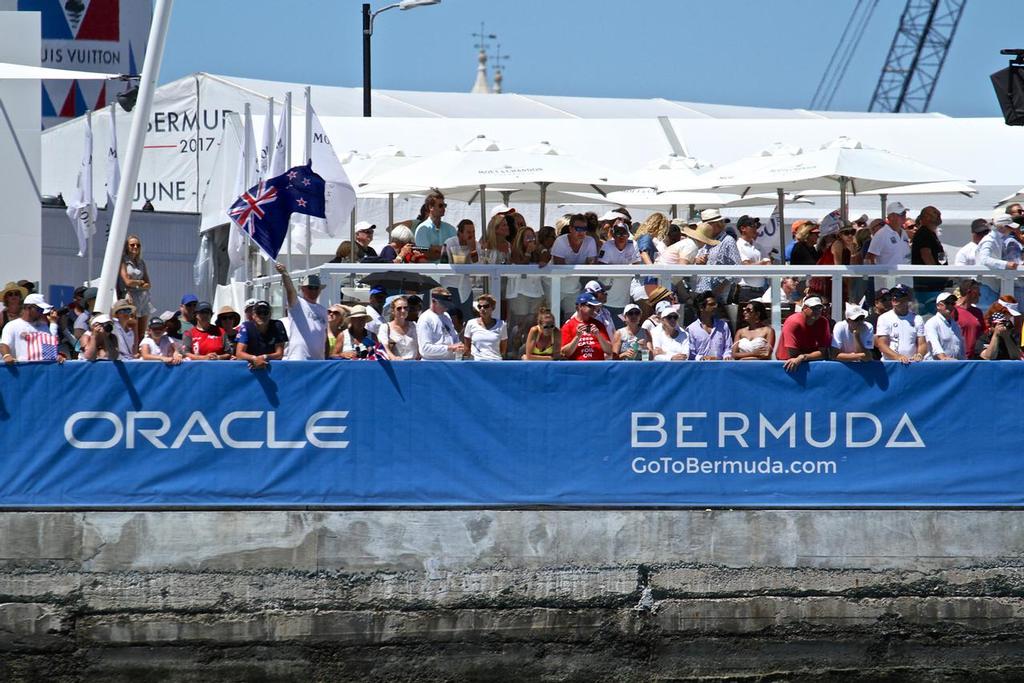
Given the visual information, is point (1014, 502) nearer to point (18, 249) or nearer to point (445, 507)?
point (445, 507)

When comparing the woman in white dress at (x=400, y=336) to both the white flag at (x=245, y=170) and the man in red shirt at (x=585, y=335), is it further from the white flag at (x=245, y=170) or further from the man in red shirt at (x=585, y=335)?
the white flag at (x=245, y=170)

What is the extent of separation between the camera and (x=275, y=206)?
14883 mm

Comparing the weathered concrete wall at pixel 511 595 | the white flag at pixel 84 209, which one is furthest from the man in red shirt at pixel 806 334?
the white flag at pixel 84 209

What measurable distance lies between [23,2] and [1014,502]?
92.1 ft

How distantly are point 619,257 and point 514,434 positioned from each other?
3.32m

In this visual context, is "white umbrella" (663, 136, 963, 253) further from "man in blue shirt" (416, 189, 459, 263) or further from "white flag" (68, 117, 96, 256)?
"white flag" (68, 117, 96, 256)

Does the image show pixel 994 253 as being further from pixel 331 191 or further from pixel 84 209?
pixel 84 209

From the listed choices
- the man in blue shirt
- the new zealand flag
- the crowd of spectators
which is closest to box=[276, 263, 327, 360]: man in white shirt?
the crowd of spectators

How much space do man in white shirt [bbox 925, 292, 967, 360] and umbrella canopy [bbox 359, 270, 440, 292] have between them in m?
4.48

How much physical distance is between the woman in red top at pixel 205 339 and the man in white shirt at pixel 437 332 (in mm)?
1627

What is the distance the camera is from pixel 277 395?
12953 mm

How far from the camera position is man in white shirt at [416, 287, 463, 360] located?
13961mm

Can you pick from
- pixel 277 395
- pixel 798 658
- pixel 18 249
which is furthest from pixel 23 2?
pixel 798 658

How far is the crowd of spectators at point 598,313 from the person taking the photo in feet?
44.4
